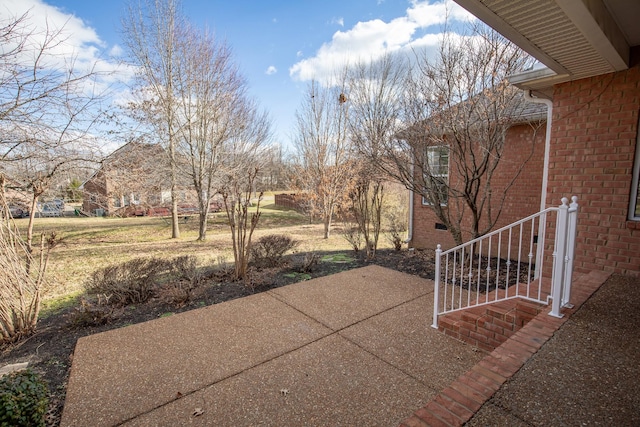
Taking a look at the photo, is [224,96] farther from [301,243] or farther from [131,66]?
[301,243]

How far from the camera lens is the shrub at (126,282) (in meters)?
4.65

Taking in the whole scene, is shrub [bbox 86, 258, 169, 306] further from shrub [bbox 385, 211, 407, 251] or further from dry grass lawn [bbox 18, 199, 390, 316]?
shrub [bbox 385, 211, 407, 251]

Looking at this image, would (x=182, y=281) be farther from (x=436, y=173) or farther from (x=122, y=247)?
(x=122, y=247)

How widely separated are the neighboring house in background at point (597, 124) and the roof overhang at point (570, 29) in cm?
1

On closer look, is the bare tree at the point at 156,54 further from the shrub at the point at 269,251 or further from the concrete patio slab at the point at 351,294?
the concrete patio slab at the point at 351,294

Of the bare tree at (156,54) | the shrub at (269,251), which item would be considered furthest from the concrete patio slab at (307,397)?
the bare tree at (156,54)

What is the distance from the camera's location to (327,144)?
529 inches

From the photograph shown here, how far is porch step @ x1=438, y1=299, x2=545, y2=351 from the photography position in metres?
3.08

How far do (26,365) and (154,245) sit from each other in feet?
29.2

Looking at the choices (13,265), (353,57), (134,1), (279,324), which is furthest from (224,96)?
(279,324)

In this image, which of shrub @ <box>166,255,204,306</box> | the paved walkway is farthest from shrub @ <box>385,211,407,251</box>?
shrub @ <box>166,255,204,306</box>

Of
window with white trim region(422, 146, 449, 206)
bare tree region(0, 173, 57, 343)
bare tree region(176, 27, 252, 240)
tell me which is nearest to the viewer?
bare tree region(0, 173, 57, 343)

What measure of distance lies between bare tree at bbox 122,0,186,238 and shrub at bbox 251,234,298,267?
7.46 m

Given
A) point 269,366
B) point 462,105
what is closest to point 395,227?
point 462,105
